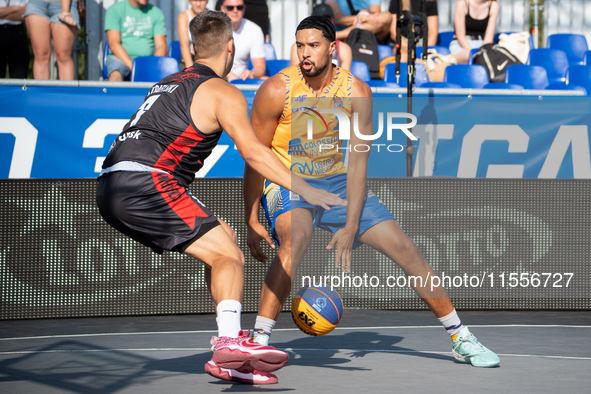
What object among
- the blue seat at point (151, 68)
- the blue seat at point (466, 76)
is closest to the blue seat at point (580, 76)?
the blue seat at point (466, 76)

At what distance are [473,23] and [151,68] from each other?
5.46 meters

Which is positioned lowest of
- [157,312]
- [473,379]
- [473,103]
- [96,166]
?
[157,312]

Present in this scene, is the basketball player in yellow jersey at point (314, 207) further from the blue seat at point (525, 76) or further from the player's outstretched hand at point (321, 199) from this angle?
the blue seat at point (525, 76)

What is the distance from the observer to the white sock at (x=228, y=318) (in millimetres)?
3643

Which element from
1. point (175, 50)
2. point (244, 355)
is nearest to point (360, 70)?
point (175, 50)

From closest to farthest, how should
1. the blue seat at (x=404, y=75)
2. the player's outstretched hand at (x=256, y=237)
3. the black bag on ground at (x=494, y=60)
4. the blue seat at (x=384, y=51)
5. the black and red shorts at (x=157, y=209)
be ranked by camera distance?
1. the black and red shorts at (x=157, y=209)
2. the player's outstretched hand at (x=256, y=237)
3. the blue seat at (x=404, y=75)
4. the black bag on ground at (x=494, y=60)
5. the blue seat at (x=384, y=51)

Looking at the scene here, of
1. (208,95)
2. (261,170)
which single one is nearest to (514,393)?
(261,170)

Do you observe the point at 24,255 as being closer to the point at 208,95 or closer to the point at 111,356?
the point at 111,356

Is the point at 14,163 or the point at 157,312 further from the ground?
the point at 14,163

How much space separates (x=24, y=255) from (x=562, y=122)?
580 cm

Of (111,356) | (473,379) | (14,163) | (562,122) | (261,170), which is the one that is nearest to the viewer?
(261,170)

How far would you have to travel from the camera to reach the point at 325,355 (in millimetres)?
5012

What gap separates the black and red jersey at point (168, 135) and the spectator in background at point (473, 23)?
27.5 ft

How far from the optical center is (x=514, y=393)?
12.5 feet
